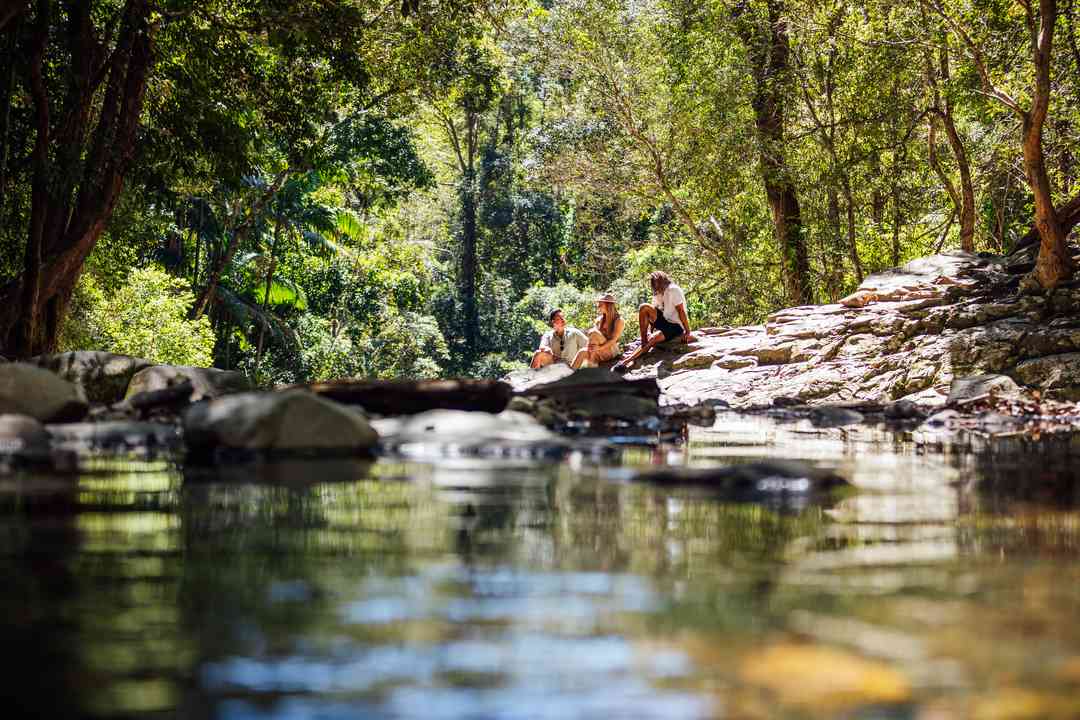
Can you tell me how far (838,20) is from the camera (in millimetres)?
21609

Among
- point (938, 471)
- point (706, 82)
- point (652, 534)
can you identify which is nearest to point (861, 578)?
point (652, 534)

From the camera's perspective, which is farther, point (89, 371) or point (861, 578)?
point (89, 371)

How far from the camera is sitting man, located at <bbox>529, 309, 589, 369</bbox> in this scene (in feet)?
61.0

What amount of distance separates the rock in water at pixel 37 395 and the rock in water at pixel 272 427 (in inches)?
64.7

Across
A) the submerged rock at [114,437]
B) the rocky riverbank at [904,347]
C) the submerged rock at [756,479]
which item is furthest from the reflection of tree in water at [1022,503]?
the rocky riverbank at [904,347]

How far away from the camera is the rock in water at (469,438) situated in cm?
764

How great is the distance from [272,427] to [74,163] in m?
8.45

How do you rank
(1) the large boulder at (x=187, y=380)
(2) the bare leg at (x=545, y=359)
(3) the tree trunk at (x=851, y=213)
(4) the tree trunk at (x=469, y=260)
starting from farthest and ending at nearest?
(4) the tree trunk at (x=469, y=260) < (3) the tree trunk at (x=851, y=213) < (2) the bare leg at (x=545, y=359) < (1) the large boulder at (x=187, y=380)

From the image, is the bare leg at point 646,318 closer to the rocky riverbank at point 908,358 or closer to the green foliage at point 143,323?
the rocky riverbank at point 908,358

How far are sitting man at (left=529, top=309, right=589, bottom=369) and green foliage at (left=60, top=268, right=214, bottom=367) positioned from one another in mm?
9275

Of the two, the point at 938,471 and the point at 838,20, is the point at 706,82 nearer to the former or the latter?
the point at 838,20

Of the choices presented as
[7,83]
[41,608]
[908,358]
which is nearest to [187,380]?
[7,83]

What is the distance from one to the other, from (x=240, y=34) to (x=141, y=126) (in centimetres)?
212

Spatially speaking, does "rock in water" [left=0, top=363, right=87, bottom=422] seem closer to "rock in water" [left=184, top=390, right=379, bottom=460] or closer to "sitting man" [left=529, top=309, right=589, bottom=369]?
"rock in water" [left=184, top=390, right=379, bottom=460]
